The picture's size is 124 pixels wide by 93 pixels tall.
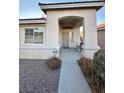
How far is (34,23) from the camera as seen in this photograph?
48.8ft

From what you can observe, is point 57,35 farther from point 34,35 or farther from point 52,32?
point 34,35

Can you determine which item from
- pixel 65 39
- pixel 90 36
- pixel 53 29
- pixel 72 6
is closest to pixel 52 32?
pixel 53 29

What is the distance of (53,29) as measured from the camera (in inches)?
567

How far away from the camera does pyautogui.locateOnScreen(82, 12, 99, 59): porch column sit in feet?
46.3

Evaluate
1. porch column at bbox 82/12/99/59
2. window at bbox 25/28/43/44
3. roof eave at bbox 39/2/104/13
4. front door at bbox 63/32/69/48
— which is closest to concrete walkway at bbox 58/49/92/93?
porch column at bbox 82/12/99/59

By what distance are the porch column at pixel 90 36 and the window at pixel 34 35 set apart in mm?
4689

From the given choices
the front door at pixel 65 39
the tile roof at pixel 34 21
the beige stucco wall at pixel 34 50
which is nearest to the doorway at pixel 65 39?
the front door at pixel 65 39

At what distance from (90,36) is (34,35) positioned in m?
5.88
